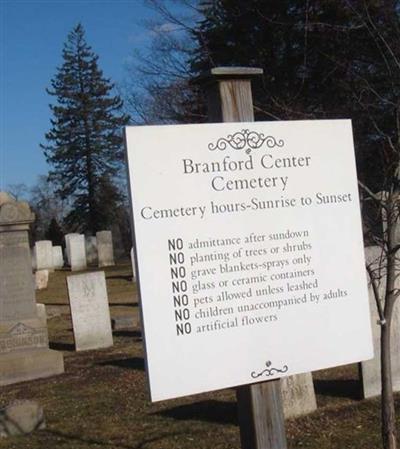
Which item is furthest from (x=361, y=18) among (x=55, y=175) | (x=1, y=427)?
(x=55, y=175)

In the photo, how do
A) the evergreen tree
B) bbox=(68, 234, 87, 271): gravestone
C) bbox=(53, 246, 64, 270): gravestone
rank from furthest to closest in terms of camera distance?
1. the evergreen tree
2. bbox=(53, 246, 64, 270): gravestone
3. bbox=(68, 234, 87, 271): gravestone

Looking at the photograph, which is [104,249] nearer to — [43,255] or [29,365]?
[43,255]

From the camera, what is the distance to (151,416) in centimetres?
731

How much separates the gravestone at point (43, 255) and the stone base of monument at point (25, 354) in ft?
81.8

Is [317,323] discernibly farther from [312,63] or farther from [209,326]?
[312,63]

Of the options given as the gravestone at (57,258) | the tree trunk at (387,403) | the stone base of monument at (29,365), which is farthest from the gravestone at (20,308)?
the gravestone at (57,258)

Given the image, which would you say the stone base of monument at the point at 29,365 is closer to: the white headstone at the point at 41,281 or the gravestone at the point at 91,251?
the white headstone at the point at 41,281

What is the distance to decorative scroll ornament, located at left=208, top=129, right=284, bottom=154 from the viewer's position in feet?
10.5

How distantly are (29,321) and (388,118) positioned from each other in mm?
8432

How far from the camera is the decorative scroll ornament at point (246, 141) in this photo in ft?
10.5

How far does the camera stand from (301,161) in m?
3.37

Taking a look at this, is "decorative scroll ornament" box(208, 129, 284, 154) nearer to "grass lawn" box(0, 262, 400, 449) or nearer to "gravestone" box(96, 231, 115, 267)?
"grass lawn" box(0, 262, 400, 449)

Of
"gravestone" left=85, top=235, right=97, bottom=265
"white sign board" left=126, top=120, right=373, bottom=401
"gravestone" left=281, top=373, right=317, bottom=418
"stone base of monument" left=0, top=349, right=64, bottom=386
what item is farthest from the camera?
"gravestone" left=85, top=235, right=97, bottom=265

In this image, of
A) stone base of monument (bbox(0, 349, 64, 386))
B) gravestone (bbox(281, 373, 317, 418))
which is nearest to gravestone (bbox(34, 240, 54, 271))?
stone base of monument (bbox(0, 349, 64, 386))
